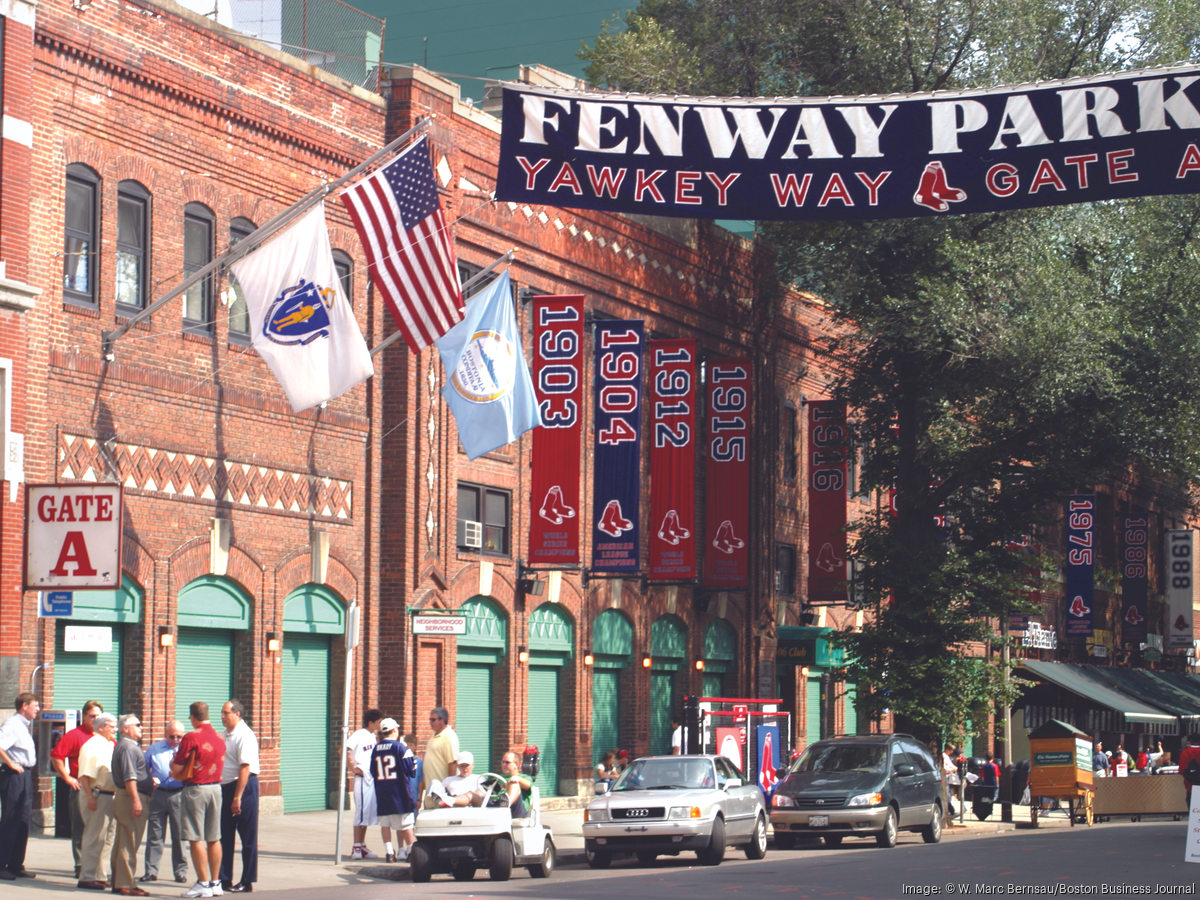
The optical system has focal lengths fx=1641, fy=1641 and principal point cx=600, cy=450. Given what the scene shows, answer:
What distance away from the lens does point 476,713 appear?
29.9 m

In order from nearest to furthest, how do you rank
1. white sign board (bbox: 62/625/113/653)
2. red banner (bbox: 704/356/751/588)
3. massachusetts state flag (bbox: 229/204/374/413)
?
white sign board (bbox: 62/625/113/653), massachusetts state flag (bbox: 229/204/374/413), red banner (bbox: 704/356/751/588)

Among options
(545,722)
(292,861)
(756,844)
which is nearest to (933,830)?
(756,844)

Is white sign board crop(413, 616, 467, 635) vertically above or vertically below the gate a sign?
below

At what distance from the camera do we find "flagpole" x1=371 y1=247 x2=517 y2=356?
25.8 metres

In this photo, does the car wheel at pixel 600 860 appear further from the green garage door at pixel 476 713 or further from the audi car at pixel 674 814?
the green garage door at pixel 476 713

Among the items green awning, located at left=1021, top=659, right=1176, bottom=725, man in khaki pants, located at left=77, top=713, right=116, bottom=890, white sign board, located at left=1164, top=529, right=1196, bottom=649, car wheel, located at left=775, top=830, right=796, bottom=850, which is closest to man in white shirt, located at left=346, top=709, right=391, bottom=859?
man in khaki pants, located at left=77, top=713, right=116, bottom=890

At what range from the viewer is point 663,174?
2208 cm

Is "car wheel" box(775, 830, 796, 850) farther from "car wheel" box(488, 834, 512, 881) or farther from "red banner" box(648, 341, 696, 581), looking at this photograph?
"red banner" box(648, 341, 696, 581)

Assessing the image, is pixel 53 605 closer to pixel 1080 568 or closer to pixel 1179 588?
pixel 1080 568

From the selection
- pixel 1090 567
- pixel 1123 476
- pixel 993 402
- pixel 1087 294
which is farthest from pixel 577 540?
pixel 1123 476

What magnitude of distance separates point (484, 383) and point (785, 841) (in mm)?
8428

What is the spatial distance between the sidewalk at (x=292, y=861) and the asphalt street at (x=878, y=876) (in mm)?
631

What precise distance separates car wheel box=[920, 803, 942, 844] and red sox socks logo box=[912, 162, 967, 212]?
997 centimetres

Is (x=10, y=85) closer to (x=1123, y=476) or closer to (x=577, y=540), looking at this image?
(x=577, y=540)
